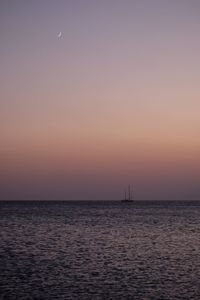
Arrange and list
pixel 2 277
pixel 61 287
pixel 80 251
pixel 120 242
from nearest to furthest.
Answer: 1. pixel 61 287
2. pixel 2 277
3. pixel 80 251
4. pixel 120 242

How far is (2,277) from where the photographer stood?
96.4 feet

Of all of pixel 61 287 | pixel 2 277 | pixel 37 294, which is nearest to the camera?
pixel 37 294

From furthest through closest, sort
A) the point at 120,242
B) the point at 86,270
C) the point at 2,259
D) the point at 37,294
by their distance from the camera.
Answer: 1. the point at 120,242
2. the point at 2,259
3. the point at 86,270
4. the point at 37,294

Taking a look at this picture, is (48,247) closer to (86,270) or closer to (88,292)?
(86,270)

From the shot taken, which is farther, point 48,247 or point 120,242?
point 120,242

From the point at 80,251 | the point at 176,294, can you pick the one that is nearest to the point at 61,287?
the point at 176,294

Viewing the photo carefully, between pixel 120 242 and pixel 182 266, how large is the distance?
735 inches

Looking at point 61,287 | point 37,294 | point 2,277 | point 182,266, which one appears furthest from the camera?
point 182,266

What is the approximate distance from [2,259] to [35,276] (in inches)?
333

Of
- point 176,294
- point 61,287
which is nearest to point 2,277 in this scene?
point 61,287

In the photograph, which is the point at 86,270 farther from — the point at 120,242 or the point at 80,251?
the point at 120,242

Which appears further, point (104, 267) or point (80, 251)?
point (80, 251)

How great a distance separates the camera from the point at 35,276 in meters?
30.1

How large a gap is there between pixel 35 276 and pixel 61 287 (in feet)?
12.6
